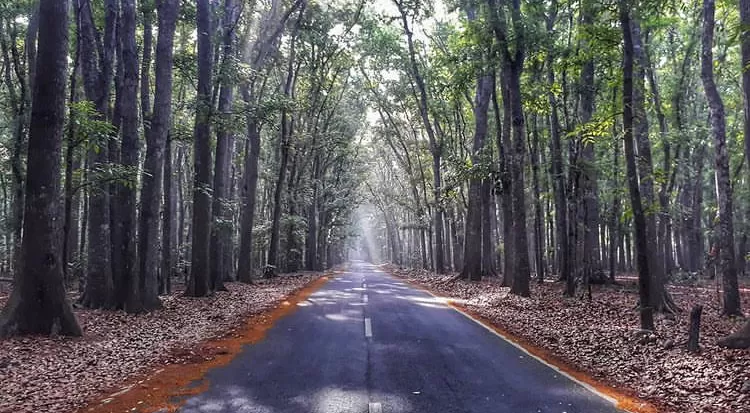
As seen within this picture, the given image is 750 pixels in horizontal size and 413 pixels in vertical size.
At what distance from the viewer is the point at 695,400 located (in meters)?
7.00

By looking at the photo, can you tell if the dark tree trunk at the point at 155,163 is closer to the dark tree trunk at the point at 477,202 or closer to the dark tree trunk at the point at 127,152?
the dark tree trunk at the point at 127,152

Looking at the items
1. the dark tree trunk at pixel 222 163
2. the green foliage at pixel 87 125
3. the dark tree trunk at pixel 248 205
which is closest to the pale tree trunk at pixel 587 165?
the dark tree trunk at pixel 222 163

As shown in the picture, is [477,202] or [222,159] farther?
[477,202]

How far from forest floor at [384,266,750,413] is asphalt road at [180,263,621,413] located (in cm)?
85

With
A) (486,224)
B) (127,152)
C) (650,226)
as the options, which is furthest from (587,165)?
(127,152)

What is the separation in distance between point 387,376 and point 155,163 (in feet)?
32.4

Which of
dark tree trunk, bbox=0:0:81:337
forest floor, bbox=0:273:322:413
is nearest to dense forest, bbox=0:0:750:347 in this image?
dark tree trunk, bbox=0:0:81:337

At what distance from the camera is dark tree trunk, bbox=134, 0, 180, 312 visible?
14820 millimetres

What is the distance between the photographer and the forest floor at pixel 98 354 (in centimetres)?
711

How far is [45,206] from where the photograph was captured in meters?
10.0

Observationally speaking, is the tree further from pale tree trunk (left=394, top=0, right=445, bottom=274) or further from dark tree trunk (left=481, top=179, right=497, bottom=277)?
dark tree trunk (left=481, top=179, right=497, bottom=277)

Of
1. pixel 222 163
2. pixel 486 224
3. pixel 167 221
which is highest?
pixel 222 163

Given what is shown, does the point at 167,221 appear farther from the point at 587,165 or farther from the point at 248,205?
the point at 587,165

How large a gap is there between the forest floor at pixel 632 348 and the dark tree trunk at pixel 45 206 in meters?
9.01
